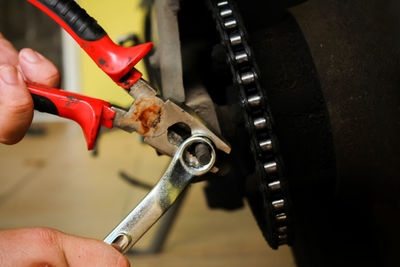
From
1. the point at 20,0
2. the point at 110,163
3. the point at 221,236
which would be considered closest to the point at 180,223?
the point at 221,236

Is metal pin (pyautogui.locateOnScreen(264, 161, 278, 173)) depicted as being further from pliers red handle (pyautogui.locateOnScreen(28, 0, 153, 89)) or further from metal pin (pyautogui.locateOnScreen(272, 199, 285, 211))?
pliers red handle (pyautogui.locateOnScreen(28, 0, 153, 89))

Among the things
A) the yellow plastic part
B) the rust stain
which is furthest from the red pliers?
the yellow plastic part

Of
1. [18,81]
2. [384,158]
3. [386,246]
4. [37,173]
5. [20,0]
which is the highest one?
[20,0]

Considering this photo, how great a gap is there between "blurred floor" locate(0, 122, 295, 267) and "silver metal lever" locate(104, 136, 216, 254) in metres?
0.27

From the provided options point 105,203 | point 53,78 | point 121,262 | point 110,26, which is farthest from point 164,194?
point 110,26

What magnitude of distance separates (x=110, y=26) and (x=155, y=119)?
126 cm

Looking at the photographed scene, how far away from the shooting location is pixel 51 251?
0.77 ft

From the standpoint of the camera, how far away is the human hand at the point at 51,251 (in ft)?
0.75

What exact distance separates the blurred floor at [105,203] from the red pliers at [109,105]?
1.01 ft

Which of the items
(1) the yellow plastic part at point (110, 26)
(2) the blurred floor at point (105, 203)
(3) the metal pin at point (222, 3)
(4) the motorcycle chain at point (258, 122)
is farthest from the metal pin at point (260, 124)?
(1) the yellow plastic part at point (110, 26)

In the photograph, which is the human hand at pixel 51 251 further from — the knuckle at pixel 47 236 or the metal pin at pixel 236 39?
the metal pin at pixel 236 39

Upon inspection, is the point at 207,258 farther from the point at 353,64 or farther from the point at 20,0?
the point at 20,0

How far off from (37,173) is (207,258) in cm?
58

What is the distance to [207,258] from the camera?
1.74 feet
